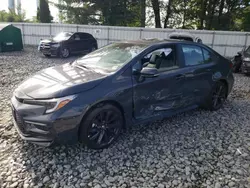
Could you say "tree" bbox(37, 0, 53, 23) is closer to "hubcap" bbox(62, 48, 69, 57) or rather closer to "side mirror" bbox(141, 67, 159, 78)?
"hubcap" bbox(62, 48, 69, 57)

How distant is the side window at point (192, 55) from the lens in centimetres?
398

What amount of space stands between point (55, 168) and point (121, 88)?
1312mm

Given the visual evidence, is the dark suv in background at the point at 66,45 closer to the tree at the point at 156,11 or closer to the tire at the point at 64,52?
the tire at the point at 64,52

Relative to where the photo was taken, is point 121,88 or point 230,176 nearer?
point 230,176

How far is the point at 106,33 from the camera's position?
51.4 feet

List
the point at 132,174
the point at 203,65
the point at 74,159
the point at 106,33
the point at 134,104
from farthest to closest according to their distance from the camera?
the point at 106,33 < the point at 203,65 < the point at 134,104 < the point at 74,159 < the point at 132,174

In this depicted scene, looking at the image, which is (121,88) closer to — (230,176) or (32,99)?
(32,99)

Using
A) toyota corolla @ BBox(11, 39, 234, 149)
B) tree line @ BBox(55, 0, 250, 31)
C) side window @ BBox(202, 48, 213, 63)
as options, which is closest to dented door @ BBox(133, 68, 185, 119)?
toyota corolla @ BBox(11, 39, 234, 149)

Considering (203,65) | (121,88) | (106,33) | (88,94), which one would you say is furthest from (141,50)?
(106,33)

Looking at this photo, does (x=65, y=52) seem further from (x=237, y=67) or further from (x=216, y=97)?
(x=216, y=97)

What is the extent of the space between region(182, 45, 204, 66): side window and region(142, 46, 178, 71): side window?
283 mm

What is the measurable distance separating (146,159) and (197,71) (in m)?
1.98

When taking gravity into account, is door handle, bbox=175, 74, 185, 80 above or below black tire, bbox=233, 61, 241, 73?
above

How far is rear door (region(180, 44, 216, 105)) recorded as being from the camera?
3.97 meters
